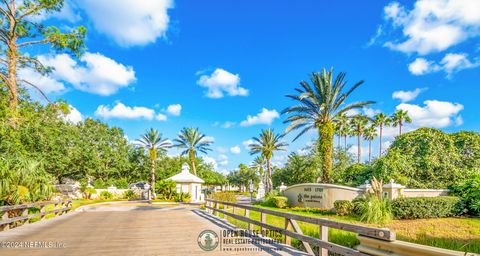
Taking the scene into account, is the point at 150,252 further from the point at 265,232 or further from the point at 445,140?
the point at 445,140

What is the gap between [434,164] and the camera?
2459cm

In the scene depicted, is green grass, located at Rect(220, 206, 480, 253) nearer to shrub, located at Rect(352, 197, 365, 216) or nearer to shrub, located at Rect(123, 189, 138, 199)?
shrub, located at Rect(352, 197, 365, 216)

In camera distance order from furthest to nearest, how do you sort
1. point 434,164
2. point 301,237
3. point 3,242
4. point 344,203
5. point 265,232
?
1. point 434,164
2. point 344,203
3. point 265,232
4. point 3,242
5. point 301,237

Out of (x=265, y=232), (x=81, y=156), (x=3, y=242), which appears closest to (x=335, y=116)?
(x=265, y=232)

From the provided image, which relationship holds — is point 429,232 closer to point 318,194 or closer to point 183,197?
point 318,194

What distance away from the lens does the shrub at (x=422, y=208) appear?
57.6ft

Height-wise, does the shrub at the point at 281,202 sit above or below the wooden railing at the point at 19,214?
below

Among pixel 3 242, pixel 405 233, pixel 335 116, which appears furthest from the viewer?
pixel 335 116

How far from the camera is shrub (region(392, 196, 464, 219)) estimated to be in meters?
17.6

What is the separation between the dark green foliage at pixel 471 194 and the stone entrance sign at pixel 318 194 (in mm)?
5617

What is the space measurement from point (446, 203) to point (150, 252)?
16727 mm

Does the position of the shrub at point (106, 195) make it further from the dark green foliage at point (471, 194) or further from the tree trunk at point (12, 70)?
the dark green foliage at point (471, 194)

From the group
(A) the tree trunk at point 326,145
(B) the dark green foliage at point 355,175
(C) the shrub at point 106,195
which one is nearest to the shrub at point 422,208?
(B) the dark green foliage at point 355,175

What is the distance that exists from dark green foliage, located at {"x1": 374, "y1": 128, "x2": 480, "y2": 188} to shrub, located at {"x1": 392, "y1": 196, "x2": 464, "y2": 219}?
5.44 metres
